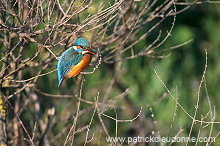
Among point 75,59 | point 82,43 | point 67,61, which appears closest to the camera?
point 82,43

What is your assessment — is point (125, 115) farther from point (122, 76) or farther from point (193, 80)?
point (193, 80)

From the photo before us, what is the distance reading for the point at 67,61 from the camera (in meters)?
4.16

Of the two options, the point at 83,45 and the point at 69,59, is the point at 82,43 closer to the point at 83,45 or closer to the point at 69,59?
the point at 83,45

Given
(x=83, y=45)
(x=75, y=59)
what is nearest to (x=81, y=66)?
(x=75, y=59)

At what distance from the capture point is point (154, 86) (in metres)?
8.55

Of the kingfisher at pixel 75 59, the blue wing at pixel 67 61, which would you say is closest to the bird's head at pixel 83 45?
the kingfisher at pixel 75 59

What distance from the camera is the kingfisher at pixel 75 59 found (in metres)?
3.92

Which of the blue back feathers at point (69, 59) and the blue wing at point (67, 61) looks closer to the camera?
the blue back feathers at point (69, 59)

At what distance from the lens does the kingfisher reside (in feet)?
12.9

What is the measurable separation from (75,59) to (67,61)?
0.13 m

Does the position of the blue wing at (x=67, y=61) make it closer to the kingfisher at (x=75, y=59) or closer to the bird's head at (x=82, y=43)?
the kingfisher at (x=75, y=59)

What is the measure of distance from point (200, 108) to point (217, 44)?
160 centimetres

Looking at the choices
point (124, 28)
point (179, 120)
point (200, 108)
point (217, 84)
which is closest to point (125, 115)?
point (179, 120)

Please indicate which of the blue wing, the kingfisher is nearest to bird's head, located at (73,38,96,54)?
the kingfisher
